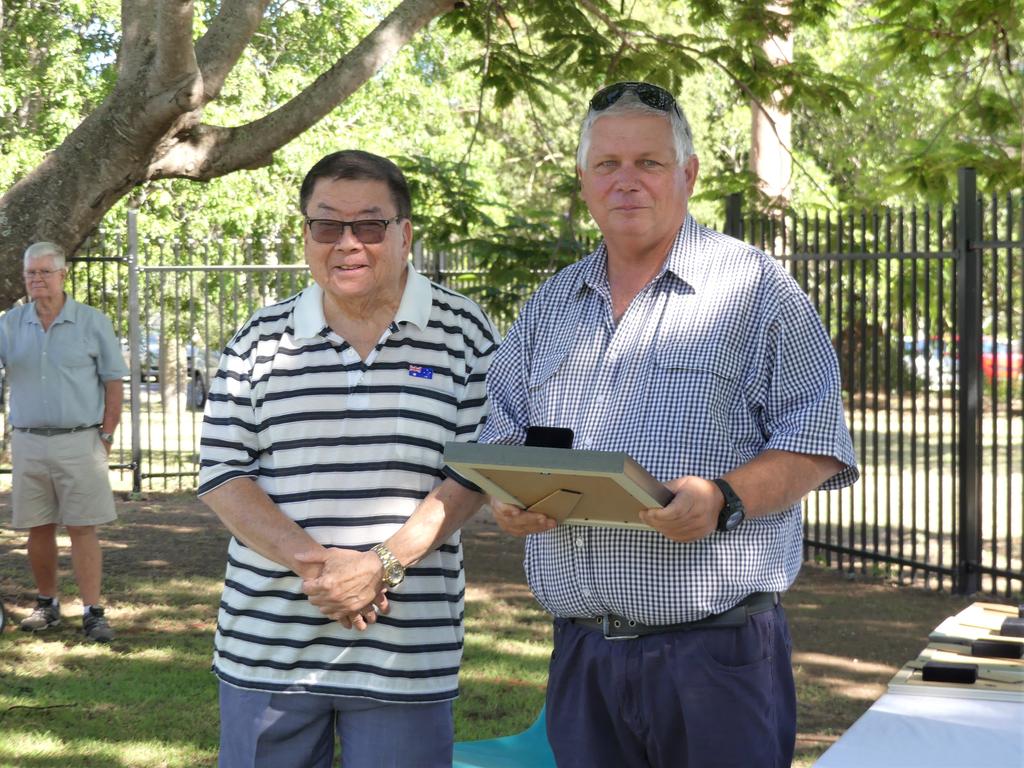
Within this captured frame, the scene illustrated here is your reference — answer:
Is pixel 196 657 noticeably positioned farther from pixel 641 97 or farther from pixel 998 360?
pixel 998 360

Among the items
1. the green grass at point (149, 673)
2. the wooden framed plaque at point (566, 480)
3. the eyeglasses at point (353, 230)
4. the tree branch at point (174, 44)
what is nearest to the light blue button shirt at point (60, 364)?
the green grass at point (149, 673)

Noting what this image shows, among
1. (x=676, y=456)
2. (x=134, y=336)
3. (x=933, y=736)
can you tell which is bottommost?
(x=933, y=736)

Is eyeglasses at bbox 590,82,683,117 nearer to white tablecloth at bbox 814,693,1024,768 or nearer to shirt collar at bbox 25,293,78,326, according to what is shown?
white tablecloth at bbox 814,693,1024,768

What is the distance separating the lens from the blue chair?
393 centimetres

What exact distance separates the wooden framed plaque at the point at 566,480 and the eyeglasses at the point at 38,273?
5.06m

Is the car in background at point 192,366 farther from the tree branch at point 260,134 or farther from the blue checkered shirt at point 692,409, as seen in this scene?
the blue checkered shirt at point 692,409

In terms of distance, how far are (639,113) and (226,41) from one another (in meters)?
5.01

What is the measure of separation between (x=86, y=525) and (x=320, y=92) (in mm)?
2786

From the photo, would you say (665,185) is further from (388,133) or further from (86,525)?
(388,133)

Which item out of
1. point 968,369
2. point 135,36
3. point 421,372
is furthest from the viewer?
point 968,369

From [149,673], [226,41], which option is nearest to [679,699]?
[149,673]

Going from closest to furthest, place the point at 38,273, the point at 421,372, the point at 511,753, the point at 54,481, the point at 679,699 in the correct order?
the point at 679,699 → the point at 421,372 → the point at 511,753 → the point at 38,273 → the point at 54,481

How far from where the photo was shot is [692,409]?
8.47 feet

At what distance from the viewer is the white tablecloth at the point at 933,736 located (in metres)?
2.20
